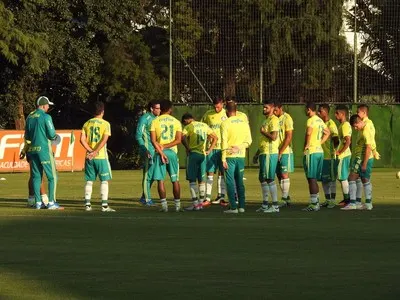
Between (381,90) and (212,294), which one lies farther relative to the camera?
(381,90)

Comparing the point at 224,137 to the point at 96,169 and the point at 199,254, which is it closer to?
the point at 96,169

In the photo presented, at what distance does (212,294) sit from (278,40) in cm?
4182

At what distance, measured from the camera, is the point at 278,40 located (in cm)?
5388

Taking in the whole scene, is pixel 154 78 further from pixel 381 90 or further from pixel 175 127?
pixel 175 127

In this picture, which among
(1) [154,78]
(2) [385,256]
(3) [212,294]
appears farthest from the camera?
(1) [154,78]

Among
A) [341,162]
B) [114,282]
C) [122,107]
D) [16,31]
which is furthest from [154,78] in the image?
[114,282]

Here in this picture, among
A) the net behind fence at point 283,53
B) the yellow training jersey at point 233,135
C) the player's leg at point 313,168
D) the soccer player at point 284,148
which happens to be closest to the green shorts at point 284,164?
the soccer player at point 284,148

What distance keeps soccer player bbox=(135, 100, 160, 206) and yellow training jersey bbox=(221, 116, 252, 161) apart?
2.53 m

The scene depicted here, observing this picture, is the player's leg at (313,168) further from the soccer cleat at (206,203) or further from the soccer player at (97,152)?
the soccer player at (97,152)

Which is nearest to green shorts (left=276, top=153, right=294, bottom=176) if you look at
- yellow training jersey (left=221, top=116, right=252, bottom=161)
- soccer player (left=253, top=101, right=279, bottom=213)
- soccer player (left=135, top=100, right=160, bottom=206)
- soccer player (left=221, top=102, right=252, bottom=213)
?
soccer player (left=253, top=101, right=279, bottom=213)

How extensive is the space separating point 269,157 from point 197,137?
79.5 inches

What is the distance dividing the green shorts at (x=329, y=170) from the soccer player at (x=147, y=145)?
3257mm

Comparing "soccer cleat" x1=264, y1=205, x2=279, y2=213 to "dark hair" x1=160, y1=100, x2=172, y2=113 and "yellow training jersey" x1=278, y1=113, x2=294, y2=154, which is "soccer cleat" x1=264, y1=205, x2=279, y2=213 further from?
"dark hair" x1=160, y1=100, x2=172, y2=113

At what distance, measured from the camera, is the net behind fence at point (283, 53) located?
53.7m
